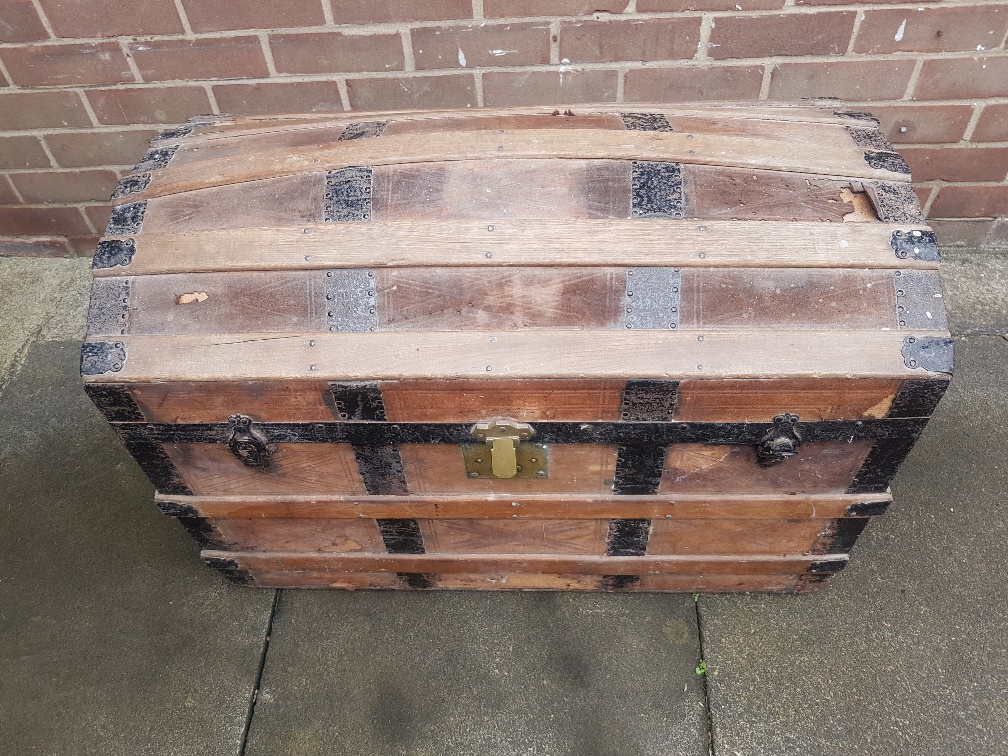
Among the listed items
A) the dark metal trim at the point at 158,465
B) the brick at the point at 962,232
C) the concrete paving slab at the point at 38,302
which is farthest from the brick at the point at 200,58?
the brick at the point at 962,232

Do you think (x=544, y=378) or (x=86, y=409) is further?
(x=86, y=409)

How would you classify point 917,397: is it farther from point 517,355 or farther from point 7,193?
point 7,193

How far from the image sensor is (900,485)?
2367mm

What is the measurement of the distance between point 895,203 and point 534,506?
1.16 metres

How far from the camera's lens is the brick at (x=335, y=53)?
8.30ft

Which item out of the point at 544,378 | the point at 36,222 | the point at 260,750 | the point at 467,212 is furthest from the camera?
the point at 36,222

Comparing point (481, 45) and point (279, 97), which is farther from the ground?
point (481, 45)

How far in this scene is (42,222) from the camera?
321cm

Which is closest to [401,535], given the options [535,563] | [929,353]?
[535,563]

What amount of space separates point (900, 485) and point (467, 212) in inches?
69.7

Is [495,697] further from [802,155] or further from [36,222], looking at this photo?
[36,222]

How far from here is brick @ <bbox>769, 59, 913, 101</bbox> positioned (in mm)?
2543

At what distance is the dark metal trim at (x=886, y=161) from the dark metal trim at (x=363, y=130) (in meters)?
1.29

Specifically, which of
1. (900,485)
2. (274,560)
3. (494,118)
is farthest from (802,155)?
(274,560)
